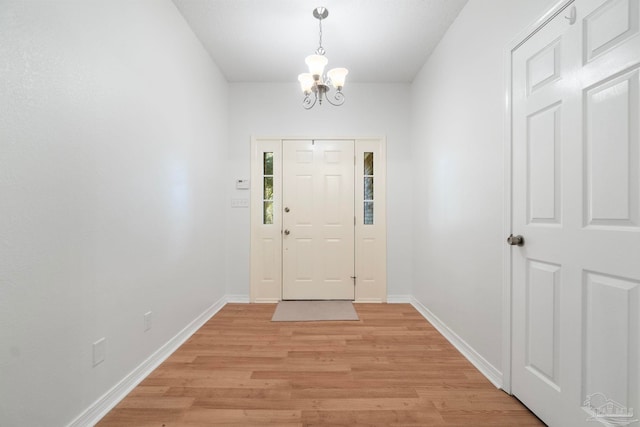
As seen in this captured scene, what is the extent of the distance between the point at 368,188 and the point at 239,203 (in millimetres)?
1679

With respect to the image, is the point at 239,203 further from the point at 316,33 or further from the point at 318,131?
the point at 316,33

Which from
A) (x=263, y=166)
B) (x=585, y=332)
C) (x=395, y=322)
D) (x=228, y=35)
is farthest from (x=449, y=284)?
(x=228, y=35)

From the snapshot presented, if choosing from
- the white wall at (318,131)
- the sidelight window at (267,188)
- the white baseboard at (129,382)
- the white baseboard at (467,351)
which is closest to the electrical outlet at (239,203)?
the white wall at (318,131)

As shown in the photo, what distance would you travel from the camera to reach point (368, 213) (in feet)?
12.1

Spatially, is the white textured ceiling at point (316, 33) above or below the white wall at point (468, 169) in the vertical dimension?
above

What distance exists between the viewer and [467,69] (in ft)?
7.36

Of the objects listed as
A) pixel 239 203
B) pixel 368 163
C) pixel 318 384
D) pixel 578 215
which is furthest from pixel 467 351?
pixel 239 203

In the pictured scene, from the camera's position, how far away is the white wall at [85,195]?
3.67ft

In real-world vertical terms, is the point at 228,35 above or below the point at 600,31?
above

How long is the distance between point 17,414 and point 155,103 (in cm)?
184

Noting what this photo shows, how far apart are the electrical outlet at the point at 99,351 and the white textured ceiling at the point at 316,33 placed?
2.51m

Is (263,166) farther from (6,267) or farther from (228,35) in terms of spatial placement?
(6,267)

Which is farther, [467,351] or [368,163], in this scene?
[368,163]

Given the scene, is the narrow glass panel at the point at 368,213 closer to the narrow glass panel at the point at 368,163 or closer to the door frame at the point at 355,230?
the door frame at the point at 355,230
